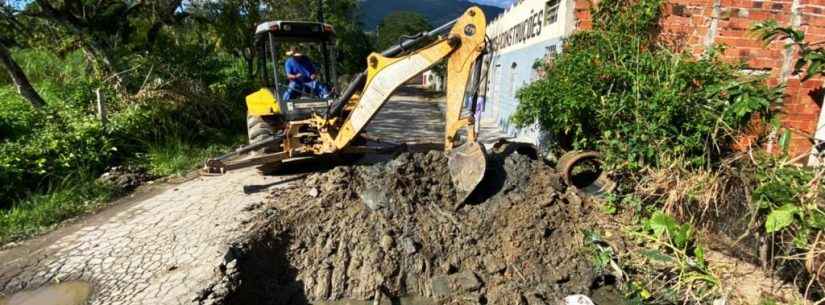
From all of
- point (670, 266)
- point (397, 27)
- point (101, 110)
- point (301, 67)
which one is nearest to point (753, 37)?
point (670, 266)

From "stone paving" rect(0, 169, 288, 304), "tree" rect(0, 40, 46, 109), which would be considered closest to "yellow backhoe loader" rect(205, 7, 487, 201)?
"stone paving" rect(0, 169, 288, 304)

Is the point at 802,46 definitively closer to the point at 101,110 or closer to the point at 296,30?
the point at 296,30

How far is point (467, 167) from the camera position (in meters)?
4.64

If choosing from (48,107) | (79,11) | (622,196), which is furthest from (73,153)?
(622,196)

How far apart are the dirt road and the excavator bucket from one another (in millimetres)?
2290

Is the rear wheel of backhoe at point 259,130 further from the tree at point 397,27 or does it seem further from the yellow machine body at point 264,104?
the tree at point 397,27

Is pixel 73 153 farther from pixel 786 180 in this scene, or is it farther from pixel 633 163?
pixel 786 180

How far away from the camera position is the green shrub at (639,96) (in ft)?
14.6

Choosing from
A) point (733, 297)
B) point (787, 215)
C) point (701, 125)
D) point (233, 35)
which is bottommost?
point (733, 297)

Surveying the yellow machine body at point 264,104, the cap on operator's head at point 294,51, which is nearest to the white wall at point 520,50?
the cap on operator's head at point 294,51

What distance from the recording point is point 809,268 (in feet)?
10.7

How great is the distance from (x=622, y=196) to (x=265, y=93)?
522cm

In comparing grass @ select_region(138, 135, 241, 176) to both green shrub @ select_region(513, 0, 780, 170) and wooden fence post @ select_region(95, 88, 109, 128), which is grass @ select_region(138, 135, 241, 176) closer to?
wooden fence post @ select_region(95, 88, 109, 128)

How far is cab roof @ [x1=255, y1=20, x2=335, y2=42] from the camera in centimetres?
586
